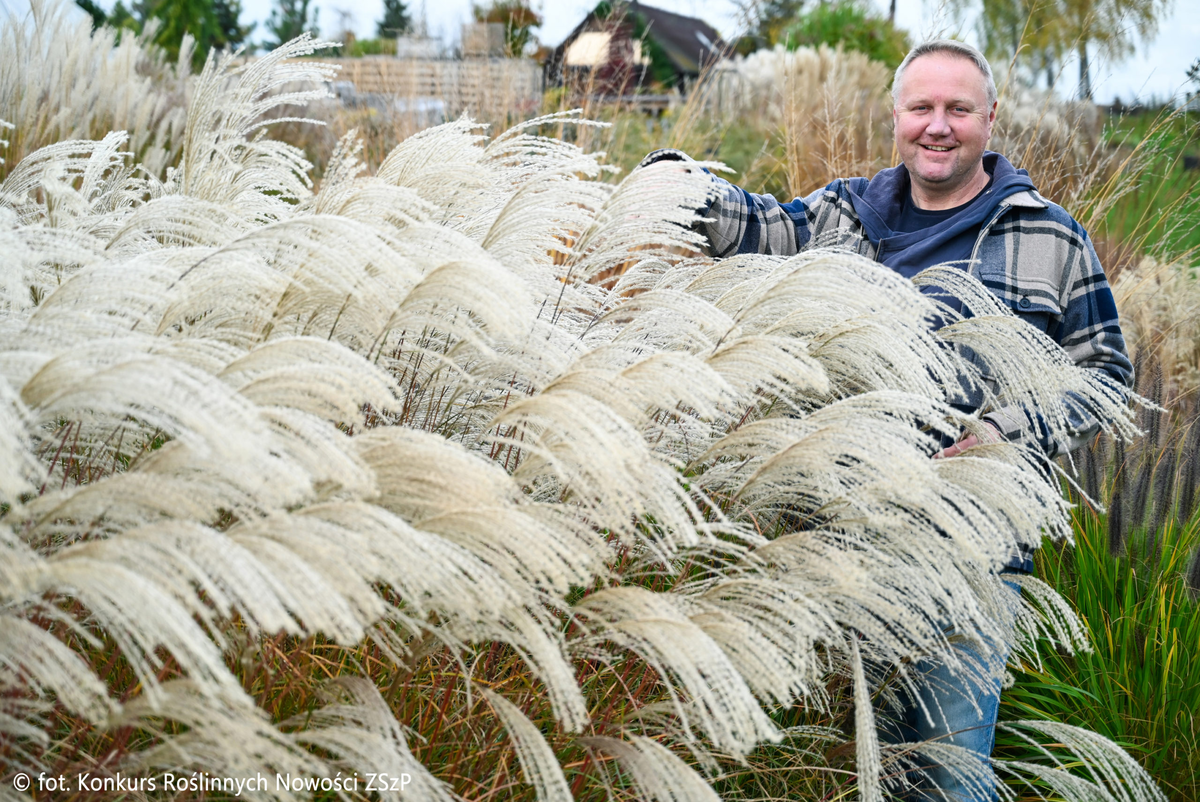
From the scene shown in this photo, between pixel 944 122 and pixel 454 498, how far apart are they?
7.41 ft

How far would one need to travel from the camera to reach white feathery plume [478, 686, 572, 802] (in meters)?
1.54

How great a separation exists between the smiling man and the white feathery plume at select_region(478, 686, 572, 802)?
3.84ft

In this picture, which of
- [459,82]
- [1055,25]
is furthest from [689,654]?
[1055,25]

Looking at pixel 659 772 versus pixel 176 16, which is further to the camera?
pixel 176 16

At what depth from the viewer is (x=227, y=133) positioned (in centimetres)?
295

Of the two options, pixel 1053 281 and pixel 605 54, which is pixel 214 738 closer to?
pixel 1053 281

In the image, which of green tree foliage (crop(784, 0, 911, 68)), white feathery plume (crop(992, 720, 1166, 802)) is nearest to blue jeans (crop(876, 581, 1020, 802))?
white feathery plume (crop(992, 720, 1166, 802))

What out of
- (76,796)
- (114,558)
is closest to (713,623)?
(114,558)

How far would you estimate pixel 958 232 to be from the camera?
9.67 feet

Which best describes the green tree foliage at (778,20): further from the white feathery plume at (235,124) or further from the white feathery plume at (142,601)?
the white feathery plume at (142,601)

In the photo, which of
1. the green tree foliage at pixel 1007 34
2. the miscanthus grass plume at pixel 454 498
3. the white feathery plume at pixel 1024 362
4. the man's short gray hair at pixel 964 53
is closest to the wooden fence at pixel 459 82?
the man's short gray hair at pixel 964 53

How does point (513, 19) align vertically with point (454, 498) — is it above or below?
above

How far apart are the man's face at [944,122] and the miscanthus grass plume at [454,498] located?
757 mm

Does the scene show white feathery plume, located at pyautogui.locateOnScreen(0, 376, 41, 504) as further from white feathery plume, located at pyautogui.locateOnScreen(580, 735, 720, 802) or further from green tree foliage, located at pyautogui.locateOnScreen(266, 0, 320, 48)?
green tree foliage, located at pyautogui.locateOnScreen(266, 0, 320, 48)
